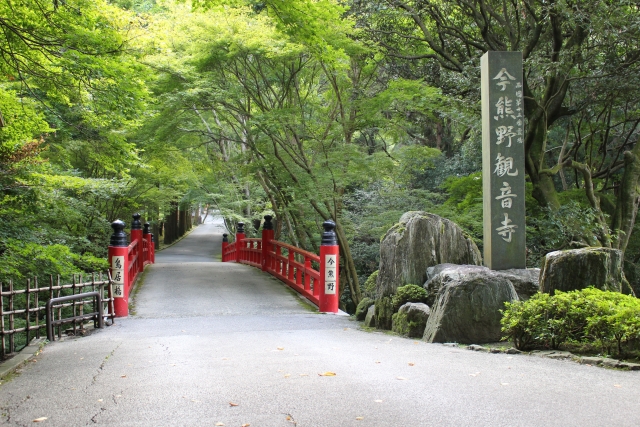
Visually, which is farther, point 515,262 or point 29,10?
point 515,262

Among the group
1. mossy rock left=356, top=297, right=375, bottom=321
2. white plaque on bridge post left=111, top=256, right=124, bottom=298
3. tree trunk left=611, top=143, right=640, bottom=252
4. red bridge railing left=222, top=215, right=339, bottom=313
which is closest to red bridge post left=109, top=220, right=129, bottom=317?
white plaque on bridge post left=111, top=256, right=124, bottom=298

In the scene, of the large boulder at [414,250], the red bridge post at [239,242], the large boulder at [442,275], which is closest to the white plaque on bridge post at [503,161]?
the large boulder at [414,250]

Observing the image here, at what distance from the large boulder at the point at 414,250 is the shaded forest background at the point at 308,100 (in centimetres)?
305

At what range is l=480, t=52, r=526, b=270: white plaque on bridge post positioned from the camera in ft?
29.0

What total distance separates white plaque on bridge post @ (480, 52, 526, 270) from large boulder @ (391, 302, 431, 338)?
5.57 ft

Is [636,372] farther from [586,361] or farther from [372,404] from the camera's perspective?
[372,404]

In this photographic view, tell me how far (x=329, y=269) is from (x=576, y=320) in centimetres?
499

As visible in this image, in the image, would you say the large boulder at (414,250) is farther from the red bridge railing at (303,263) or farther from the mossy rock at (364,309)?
the red bridge railing at (303,263)

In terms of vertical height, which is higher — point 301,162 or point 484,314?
point 301,162

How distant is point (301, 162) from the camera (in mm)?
15727

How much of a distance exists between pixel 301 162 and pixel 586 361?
440 inches

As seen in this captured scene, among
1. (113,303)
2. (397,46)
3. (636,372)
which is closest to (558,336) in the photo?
(636,372)

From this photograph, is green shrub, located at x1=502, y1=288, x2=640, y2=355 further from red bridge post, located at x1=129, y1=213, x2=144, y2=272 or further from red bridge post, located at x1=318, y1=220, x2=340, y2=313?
red bridge post, located at x1=129, y1=213, x2=144, y2=272

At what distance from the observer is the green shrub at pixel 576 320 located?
5.25 m
